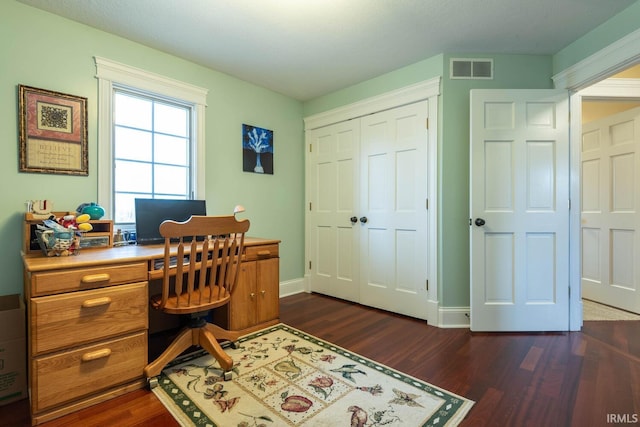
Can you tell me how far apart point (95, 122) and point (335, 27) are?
193 cm

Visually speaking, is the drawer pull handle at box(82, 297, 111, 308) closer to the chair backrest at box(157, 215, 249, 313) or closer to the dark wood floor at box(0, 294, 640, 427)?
the chair backrest at box(157, 215, 249, 313)

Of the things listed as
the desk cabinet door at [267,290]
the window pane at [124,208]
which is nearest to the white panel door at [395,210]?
the desk cabinet door at [267,290]

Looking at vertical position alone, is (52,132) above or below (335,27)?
below

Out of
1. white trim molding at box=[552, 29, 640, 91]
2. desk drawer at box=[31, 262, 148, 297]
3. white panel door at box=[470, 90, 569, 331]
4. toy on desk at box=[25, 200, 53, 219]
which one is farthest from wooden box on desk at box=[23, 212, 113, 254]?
white trim molding at box=[552, 29, 640, 91]

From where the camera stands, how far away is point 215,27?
2.13 metres

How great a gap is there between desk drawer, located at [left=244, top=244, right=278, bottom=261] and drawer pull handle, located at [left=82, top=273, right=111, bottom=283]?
945 mm

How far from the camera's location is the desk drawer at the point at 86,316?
4.36 feet

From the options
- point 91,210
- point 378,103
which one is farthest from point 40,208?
point 378,103

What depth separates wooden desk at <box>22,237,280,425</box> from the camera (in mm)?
1334

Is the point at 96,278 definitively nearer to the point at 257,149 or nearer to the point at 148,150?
the point at 148,150

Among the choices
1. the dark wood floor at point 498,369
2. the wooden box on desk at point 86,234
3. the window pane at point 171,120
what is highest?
the window pane at point 171,120

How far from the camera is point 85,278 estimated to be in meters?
1.45

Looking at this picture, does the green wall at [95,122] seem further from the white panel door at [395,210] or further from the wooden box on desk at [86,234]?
the white panel door at [395,210]

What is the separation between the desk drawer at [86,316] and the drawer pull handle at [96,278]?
55 mm
